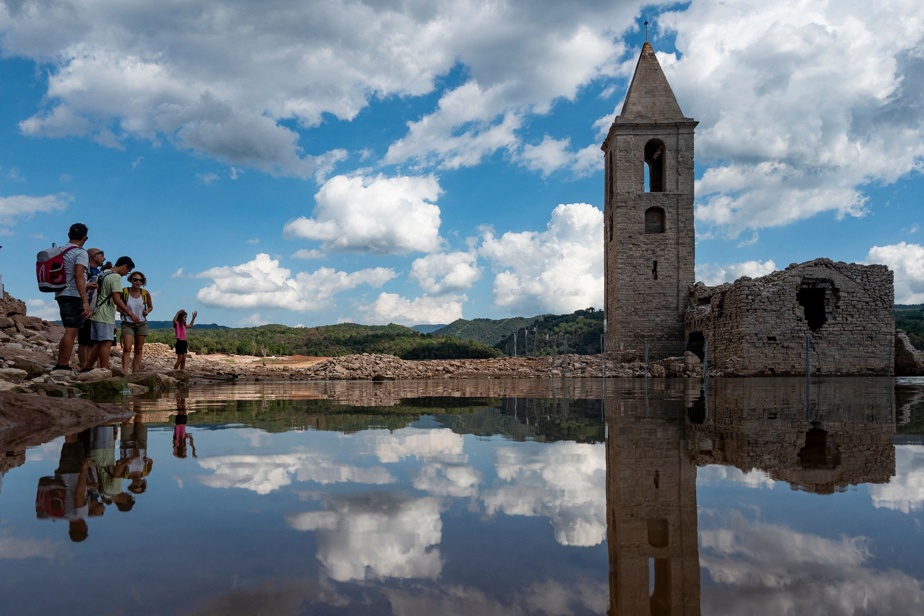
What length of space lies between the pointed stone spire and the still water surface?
2483 centimetres

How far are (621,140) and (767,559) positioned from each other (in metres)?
26.3

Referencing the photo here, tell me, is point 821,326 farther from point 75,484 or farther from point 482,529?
point 75,484

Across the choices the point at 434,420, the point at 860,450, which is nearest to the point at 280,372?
the point at 434,420

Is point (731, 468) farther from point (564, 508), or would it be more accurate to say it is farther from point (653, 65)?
point (653, 65)

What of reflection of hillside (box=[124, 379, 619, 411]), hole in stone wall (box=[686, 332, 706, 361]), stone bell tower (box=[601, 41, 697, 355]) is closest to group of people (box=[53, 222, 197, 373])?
reflection of hillside (box=[124, 379, 619, 411])

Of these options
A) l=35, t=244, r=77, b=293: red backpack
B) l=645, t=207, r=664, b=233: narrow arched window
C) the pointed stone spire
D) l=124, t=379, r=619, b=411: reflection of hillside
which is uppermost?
the pointed stone spire

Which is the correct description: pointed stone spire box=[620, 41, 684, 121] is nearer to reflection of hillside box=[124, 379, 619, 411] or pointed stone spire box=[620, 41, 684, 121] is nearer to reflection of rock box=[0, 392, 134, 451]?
reflection of hillside box=[124, 379, 619, 411]

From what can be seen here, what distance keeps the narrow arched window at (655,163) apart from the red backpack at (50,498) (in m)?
27.2

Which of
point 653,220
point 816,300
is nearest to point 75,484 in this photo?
point 816,300

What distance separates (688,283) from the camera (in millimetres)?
25734

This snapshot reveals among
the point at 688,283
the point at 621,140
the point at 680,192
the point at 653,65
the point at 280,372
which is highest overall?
the point at 653,65

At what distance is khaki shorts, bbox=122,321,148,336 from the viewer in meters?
10.2

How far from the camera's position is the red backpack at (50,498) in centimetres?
218

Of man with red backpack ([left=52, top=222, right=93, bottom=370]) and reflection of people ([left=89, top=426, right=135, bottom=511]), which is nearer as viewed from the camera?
reflection of people ([left=89, top=426, right=135, bottom=511])
